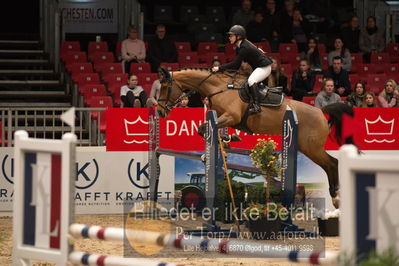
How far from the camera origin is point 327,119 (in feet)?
37.7

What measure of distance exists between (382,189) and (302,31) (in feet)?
41.7

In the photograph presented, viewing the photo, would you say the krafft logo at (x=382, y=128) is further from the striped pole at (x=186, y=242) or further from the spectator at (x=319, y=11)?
the striped pole at (x=186, y=242)

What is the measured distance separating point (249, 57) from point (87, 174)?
2736mm

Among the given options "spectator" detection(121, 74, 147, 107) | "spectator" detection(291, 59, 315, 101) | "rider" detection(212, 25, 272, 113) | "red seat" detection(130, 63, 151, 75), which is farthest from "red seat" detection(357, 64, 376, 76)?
"rider" detection(212, 25, 272, 113)

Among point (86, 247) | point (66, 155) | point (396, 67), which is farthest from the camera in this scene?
point (396, 67)

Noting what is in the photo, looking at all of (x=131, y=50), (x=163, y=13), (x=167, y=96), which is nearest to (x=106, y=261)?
(x=167, y=96)

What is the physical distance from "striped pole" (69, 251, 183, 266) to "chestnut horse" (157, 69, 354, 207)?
Answer: 212 inches

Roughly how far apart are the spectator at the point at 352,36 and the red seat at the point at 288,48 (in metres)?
1.07

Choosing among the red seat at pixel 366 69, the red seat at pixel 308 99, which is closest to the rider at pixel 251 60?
the red seat at pixel 308 99

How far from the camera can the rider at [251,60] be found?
10414 mm

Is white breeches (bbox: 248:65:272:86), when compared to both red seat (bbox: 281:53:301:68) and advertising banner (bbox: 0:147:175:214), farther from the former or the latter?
red seat (bbox: 281:53:301:68)

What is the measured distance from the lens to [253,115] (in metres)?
10.9

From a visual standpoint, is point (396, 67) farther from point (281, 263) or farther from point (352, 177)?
point (352, 177)

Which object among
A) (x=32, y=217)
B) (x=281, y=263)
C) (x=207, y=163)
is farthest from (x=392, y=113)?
(x=32, y=217)
